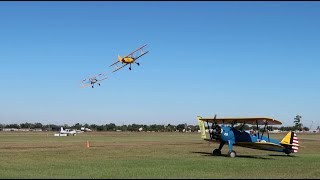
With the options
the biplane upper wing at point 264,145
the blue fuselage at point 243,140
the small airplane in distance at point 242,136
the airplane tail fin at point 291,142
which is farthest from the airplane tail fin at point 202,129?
the airplane tail fin at point 291,142

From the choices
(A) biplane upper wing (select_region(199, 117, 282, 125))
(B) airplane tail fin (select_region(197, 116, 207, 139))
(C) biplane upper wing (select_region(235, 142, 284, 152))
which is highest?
(A) biplane upper wing (select_region(199, 117, 282, 125))

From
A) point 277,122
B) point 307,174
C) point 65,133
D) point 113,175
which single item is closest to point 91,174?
point 113,175

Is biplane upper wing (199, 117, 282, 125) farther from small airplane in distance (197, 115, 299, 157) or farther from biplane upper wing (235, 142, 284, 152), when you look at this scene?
biplane upper wing (235, 142, 284, 152)

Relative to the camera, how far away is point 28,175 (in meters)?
16.2

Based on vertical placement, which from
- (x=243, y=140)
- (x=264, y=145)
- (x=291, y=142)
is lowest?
(x=264, y=145)

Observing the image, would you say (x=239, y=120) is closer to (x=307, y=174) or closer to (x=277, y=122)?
(x=277, y=122)

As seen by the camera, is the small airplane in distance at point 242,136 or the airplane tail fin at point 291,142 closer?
the small airplane in distance at point 242,136

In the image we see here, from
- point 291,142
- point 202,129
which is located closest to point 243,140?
point 202,129

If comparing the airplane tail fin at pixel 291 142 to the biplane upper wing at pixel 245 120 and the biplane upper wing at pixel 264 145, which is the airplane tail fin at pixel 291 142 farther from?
the biplane upper wing at pixel 245 120

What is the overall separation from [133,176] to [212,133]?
14617 millimetres

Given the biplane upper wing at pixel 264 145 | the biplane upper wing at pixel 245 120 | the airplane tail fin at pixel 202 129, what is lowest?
the biplane upper wing at pixel 264 145

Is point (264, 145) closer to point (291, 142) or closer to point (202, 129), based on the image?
point (291, 142)

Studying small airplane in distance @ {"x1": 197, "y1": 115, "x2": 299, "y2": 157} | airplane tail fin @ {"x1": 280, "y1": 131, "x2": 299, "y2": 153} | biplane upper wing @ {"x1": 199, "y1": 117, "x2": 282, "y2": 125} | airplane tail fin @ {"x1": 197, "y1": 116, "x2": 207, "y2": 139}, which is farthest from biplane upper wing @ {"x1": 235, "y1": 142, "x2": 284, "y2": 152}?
airplane tail fin @ {"x1": 197, "y1": 116, "x2": 207, "y2": 139}

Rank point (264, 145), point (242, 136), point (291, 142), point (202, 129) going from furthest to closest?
point (291, 142)
point (202, 129)
point (242, 136)
point (264, 145)
